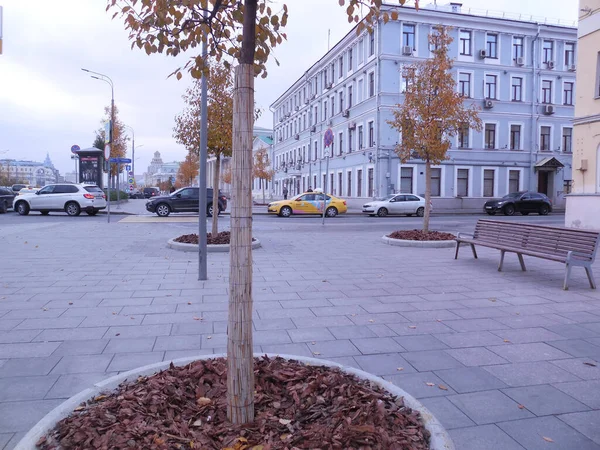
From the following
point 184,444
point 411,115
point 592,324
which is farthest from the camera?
point 411,115

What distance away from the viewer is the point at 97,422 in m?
2.78

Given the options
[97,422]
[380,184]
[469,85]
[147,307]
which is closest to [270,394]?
[97,422]

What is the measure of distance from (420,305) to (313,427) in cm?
406

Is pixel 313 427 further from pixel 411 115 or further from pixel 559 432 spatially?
pixel 411 115

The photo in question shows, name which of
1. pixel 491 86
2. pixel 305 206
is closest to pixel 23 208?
pixel 305 206

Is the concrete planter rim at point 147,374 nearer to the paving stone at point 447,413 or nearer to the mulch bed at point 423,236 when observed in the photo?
the paving stone at point 447,413

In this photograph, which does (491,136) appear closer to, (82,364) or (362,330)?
(362,330)

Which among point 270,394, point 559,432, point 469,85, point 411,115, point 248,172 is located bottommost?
point 559,432

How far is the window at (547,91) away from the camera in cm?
4119

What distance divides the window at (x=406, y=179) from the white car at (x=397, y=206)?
235 inches

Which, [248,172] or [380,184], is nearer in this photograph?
[248,172]

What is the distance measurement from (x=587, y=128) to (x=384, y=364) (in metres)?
17.5

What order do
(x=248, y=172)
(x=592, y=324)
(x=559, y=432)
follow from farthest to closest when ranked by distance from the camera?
(x=592, y=324) → (x=559, y=432) → (x=248, y=172)

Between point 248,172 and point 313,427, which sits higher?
point 248,172
